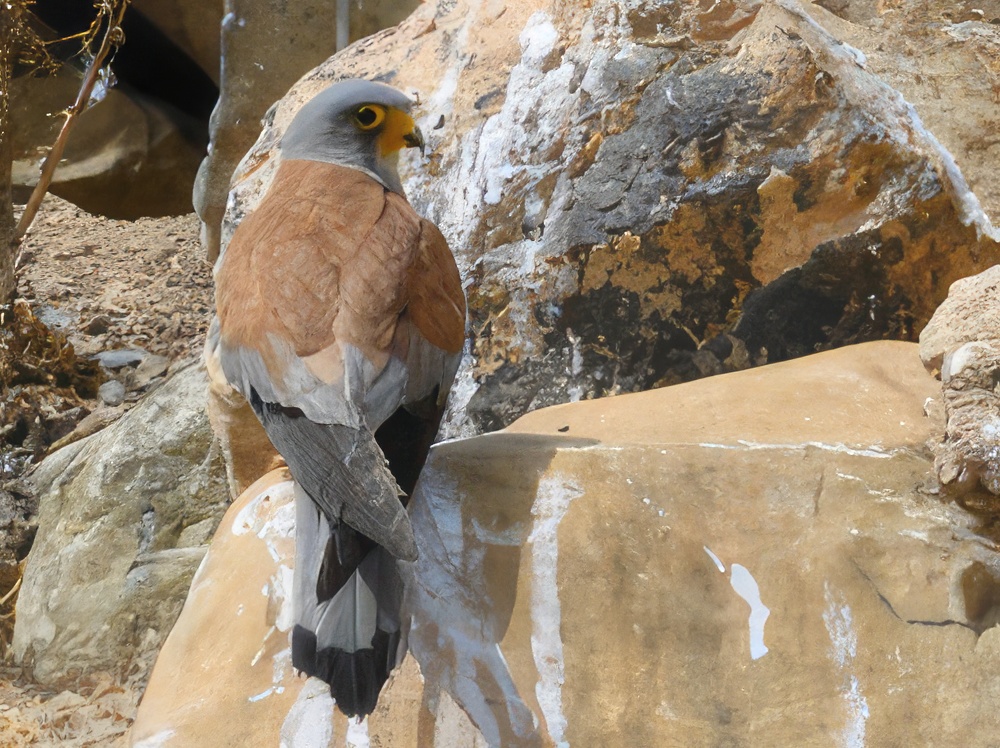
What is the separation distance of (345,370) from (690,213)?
1.57 meters

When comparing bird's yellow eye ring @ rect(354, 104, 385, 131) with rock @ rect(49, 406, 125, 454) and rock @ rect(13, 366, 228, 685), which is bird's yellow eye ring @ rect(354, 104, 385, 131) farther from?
rock @ rect(49, 406, 125, 454)

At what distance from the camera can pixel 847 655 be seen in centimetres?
182

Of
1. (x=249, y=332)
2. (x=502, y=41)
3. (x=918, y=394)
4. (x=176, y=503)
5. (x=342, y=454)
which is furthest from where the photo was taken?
(x=176, y=503)

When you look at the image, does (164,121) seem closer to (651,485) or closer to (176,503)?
(176,503)

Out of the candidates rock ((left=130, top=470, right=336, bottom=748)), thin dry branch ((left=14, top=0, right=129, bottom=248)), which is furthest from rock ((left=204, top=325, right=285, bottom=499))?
thin dry branch ((left=14, top=0, right=129, bottom=248))

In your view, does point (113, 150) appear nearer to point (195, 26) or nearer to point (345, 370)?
point (195, 26)

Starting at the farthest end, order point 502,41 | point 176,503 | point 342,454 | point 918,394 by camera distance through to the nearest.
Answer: point 176,503, point 502,41, point 918,394, point 342,454

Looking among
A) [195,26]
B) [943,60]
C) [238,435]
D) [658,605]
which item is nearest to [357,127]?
[658,605]

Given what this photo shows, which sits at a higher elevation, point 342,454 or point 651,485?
point 342,454

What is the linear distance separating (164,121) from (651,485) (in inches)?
191

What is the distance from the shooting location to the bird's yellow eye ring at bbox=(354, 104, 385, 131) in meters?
Answer: 2.14

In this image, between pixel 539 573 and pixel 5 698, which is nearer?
pixel 539 573

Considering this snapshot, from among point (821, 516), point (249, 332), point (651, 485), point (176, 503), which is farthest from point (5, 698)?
point (821, 516)

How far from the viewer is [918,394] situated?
237 centimetres
